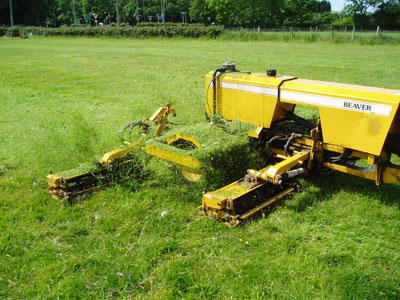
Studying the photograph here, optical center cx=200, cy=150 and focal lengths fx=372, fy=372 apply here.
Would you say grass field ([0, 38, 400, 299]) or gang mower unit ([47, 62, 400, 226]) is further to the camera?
gang mower unit ([47, 62, 400, 226])

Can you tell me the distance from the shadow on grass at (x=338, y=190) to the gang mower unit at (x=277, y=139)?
0.62ft

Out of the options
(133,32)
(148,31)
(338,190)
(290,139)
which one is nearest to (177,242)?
(290,139)

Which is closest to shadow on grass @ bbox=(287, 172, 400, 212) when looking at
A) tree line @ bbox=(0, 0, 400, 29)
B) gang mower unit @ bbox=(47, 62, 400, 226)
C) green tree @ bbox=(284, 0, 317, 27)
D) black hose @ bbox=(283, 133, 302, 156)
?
gang mower unit @ bbox=(47, 62, 400, 226)

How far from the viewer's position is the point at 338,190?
480 centimetres

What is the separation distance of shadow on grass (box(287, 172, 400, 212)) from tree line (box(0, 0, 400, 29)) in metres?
60.5

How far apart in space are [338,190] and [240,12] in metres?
87.8

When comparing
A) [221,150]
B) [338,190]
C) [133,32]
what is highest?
[133,32]

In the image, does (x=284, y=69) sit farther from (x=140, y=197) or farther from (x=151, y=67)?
(x=140, y=197)

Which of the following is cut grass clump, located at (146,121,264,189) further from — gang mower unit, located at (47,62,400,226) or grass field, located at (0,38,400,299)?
grass field, located at (0,38,400,299)

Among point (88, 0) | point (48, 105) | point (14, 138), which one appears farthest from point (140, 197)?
point (88, 0)

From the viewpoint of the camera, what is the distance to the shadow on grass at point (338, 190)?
4453 millimetres

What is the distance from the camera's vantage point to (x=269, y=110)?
4.81m

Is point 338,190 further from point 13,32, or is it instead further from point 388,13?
point 388,13

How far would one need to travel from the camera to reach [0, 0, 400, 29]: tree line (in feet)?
228
